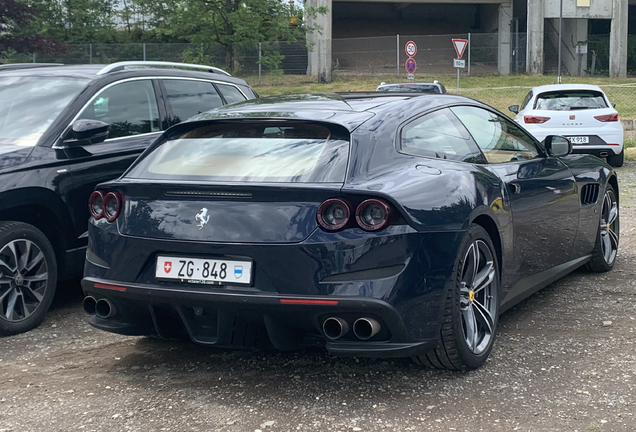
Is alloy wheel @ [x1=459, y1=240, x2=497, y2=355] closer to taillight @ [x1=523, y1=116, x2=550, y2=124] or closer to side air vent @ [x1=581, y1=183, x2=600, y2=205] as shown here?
side air vent @ [x1=581, y1=183, x2=600, y2=205]

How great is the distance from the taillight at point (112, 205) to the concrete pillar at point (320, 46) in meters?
34.4

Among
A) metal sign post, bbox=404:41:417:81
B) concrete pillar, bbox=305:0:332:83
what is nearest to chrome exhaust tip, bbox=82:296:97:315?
metal sign post, bbox=404:41:417:81

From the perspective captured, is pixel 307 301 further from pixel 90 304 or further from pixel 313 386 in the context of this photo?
pixel 90 304

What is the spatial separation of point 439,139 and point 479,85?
108ft

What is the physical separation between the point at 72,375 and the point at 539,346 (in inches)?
104

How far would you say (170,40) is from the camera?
39188 millimetres

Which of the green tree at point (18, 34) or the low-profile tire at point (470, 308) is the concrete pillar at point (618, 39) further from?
the low-profile tire at point (470, 308)

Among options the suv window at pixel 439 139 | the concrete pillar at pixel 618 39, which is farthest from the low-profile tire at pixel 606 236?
the concrete pillar at pixel 618 39

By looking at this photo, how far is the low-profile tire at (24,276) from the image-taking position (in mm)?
5137

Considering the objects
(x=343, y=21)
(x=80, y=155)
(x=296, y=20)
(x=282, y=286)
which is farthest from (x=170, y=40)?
(x=282, y=286)

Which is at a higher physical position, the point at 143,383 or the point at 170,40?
the point at 170,40

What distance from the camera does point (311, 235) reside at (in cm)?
367

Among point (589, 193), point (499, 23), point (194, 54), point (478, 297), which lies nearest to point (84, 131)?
point (478, 297)

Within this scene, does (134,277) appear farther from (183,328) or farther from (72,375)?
(72,375)
